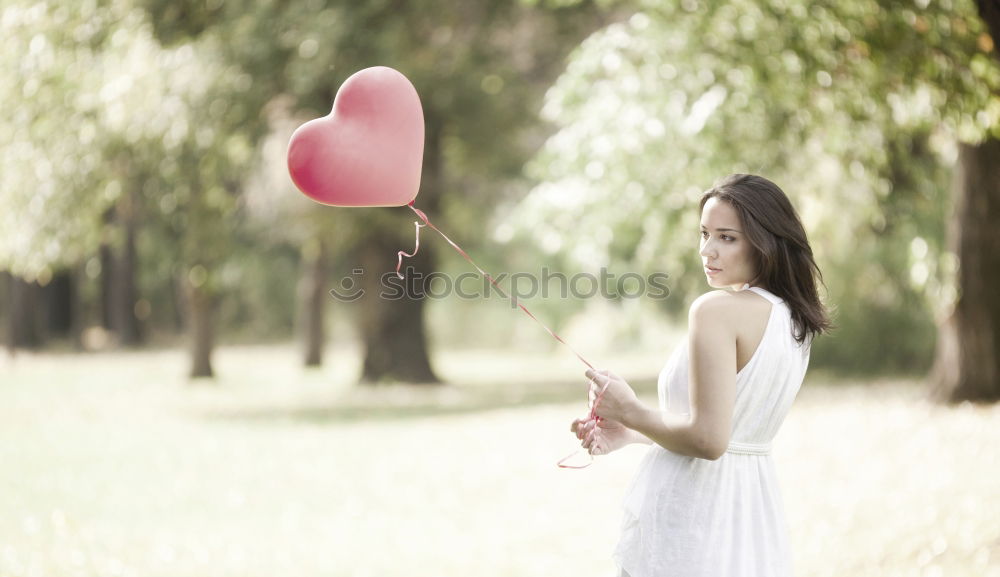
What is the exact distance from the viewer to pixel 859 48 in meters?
6.30

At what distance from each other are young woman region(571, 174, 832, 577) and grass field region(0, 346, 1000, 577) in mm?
3594

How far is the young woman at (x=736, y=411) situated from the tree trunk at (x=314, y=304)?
1691 centimetres

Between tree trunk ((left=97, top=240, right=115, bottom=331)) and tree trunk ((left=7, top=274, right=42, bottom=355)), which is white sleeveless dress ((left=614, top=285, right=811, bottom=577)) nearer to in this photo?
tree trunk ((left=7, top=274, right=42, bottom=355))

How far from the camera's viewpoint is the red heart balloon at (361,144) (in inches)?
123

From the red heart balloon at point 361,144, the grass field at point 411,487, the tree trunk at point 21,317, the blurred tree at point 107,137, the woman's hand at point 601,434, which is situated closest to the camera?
the woman's hand at point 601,434

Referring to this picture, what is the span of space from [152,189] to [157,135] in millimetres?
950

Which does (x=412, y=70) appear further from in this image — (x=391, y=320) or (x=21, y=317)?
(x=21, y=317)

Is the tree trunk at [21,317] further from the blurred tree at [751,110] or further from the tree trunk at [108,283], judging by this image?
the blurred tree at [751,110]

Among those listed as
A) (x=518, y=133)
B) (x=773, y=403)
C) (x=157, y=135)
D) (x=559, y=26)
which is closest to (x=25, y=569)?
(x=773, y=403)

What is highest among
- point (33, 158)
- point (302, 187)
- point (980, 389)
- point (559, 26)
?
point (559, 26)

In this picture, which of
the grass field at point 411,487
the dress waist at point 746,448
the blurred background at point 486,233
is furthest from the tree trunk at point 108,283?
the dress waist at point 746,448

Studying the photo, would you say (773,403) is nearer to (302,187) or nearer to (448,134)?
(302,187)

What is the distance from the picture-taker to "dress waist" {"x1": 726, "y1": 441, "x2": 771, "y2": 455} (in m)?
2.56

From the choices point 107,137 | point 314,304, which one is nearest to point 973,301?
point 107,137
